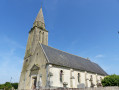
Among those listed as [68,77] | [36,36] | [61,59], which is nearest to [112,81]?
[68,77]

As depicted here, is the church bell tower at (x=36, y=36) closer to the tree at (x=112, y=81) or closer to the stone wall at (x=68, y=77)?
the stone wall at (x=68, y=77)

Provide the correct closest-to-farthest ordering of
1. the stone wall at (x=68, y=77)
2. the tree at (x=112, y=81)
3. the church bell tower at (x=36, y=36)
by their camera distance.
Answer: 1. the stone wall at (x=68, y=77)
2. the tree at (x=112, y=81)
3. the church bell tower at (x=36, y=36)

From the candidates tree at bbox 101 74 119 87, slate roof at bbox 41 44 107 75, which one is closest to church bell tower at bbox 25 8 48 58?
slate roof at bbox 41 44 107 75

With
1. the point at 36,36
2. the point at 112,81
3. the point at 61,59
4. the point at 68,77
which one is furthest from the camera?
the point at 36,36

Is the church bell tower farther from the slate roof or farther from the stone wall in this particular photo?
the stone wall

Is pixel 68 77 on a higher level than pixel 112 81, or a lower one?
higher

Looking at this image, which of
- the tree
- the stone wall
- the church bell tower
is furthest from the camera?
the church bell tower

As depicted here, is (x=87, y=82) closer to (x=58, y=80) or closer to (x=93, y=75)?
(x=93, y=75)

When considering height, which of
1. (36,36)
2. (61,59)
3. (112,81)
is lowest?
(112,81)

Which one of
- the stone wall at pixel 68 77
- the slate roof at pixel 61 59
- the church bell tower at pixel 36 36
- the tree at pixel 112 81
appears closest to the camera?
the stone wall at pixel 68 77

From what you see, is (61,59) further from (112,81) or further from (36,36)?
(112,81)

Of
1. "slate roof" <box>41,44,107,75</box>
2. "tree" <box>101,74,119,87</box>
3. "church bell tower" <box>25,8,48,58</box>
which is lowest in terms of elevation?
"tree" <box>101,74,119,87</box>

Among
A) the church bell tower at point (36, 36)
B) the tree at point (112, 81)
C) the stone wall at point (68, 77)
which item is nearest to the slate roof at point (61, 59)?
the stone wall at point (68, 77)

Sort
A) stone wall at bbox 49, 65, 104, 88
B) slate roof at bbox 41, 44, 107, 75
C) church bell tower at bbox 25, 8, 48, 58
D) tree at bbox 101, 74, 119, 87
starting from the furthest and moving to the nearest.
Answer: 1. church bell tower at bbox 25, 8, 48, 58
2. tree at bbox 101, 74, 119, 87
3. slate roof at bbox 41, 44, 107, 75
4. stone wall at bbox 49, 65, 104, 88
